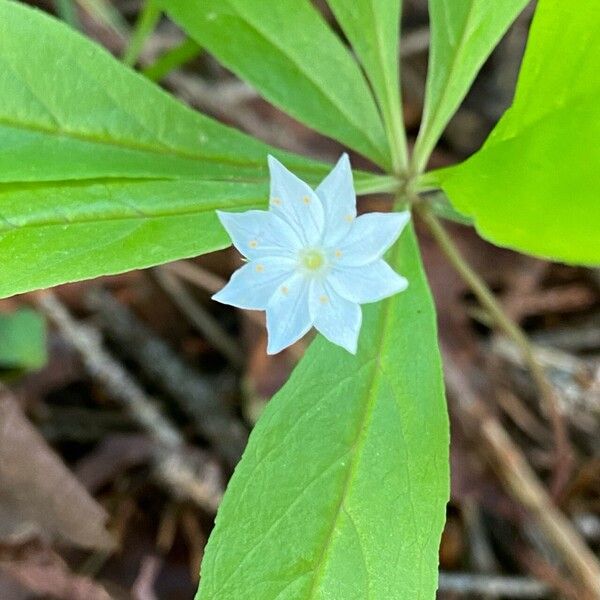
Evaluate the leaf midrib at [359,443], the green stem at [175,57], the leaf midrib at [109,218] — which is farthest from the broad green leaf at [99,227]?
the green stem at [175,57]

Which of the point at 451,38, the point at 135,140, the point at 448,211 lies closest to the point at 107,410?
the point at 135,140

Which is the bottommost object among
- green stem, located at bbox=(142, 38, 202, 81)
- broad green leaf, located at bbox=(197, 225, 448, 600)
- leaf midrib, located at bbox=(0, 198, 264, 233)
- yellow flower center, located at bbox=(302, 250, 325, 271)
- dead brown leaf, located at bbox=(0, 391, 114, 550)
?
broad green leaf, located at bbox=(197, 225, 448, 600)

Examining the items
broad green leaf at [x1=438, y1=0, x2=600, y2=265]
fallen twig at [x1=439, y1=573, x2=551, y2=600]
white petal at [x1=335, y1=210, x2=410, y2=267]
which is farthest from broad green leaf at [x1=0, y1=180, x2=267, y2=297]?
fallen twig at [x1=439, y1=573, x2=551, y2=600]

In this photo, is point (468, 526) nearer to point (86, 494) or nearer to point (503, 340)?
point (503, 340)

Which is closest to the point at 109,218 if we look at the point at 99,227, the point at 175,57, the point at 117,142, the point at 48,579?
the point at 99,227

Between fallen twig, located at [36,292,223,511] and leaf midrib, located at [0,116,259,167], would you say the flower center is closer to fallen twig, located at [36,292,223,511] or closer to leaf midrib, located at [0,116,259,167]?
leaf midrib, located at [0,116,259,167]

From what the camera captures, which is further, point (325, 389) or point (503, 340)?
point (503, 340)
